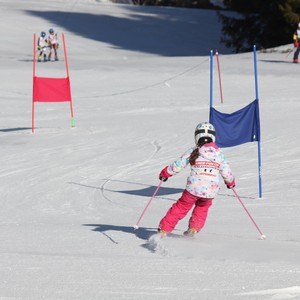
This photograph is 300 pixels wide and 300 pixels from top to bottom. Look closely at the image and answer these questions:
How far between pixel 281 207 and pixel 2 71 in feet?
→ 67.3

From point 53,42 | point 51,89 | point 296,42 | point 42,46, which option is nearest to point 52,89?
point 51,89

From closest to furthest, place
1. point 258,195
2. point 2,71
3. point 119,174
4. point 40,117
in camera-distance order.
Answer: point 258,195
point 119,174
point 40,117
point 2,71

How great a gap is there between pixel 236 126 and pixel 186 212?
153 inches

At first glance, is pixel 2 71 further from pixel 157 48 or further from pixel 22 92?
pixel 157 48

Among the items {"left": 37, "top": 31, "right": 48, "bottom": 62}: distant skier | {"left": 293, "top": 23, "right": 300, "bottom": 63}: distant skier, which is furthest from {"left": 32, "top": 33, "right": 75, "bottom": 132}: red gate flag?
{"left": 37, "top": 31, "right": 48, "bottom": 62}: distant skier

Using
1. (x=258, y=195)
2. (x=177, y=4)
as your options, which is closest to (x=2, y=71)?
(x=258, y=195)

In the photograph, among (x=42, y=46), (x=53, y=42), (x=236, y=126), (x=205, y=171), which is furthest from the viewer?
(x=53, y=42)

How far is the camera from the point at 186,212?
30.5 feet

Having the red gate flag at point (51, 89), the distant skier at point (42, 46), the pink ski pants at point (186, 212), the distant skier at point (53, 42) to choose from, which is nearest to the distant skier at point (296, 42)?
the distant skier at point (53, 42)

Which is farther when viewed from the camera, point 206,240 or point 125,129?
point 125,129

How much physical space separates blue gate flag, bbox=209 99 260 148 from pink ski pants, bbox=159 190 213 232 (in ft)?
11.3

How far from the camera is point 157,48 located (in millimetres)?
41812

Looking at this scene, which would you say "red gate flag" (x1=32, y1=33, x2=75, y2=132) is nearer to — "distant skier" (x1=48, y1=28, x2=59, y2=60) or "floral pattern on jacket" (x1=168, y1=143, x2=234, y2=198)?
"floral pattern on jacket" (x1=168, y1=143, x2=234, y2=198)

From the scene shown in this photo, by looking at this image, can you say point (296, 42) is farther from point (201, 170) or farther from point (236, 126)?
point (201, 170)
